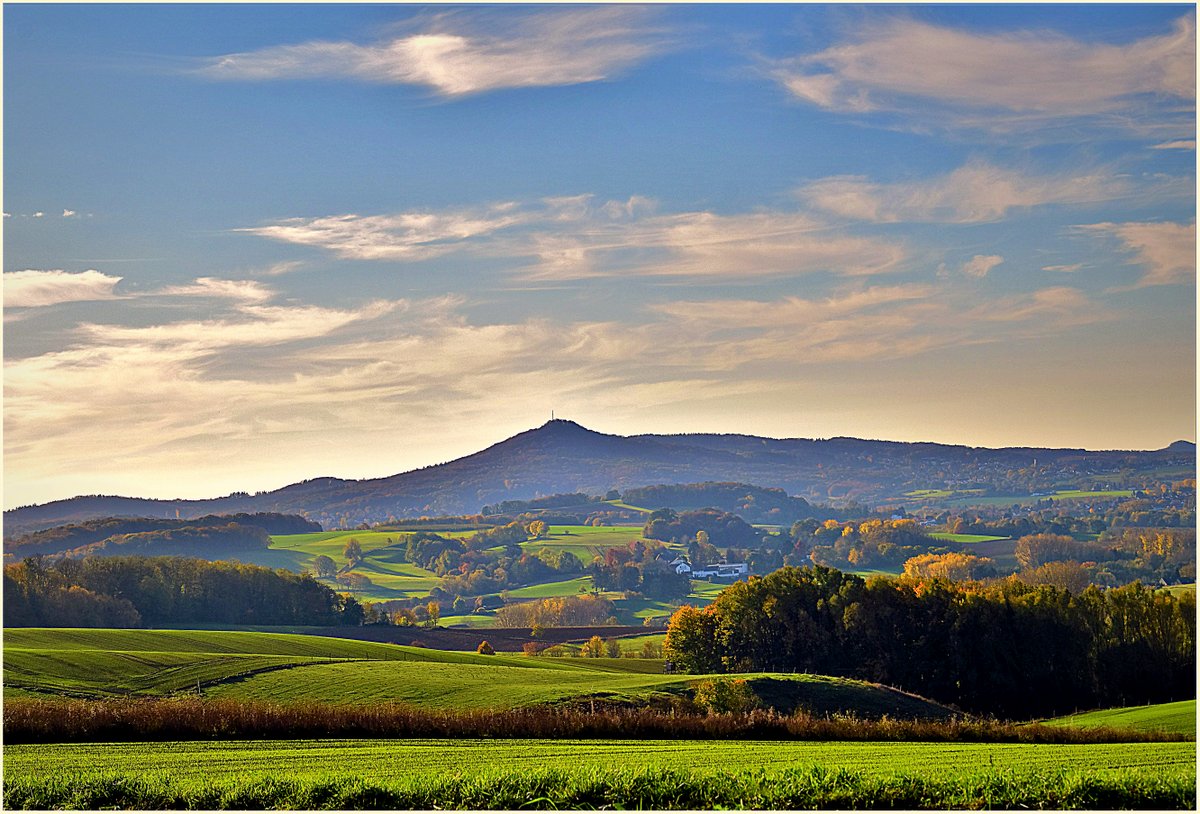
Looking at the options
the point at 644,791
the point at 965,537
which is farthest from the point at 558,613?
the point at 644,791

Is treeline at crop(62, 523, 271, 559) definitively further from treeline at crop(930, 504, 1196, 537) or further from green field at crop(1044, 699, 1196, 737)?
green field at crop(1044, 699, 1196, 737)

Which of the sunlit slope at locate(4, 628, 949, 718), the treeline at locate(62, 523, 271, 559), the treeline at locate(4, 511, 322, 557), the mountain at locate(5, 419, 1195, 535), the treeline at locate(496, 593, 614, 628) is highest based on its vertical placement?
the mountain at locate(5, 419, 1195, 535)

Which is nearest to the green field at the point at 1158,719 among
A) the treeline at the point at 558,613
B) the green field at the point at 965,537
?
the treeline at the point at 558,613

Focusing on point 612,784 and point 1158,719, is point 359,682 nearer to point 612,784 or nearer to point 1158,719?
point 1158,719

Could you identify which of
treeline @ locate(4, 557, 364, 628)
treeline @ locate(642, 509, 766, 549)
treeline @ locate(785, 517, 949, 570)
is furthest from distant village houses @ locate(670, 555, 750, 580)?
treeline @ locate(4, 557, 364, 628)

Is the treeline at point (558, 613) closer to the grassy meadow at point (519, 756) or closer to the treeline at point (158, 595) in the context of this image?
the treeline at point (158, 595)

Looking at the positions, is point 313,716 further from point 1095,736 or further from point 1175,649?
point 1175,649
